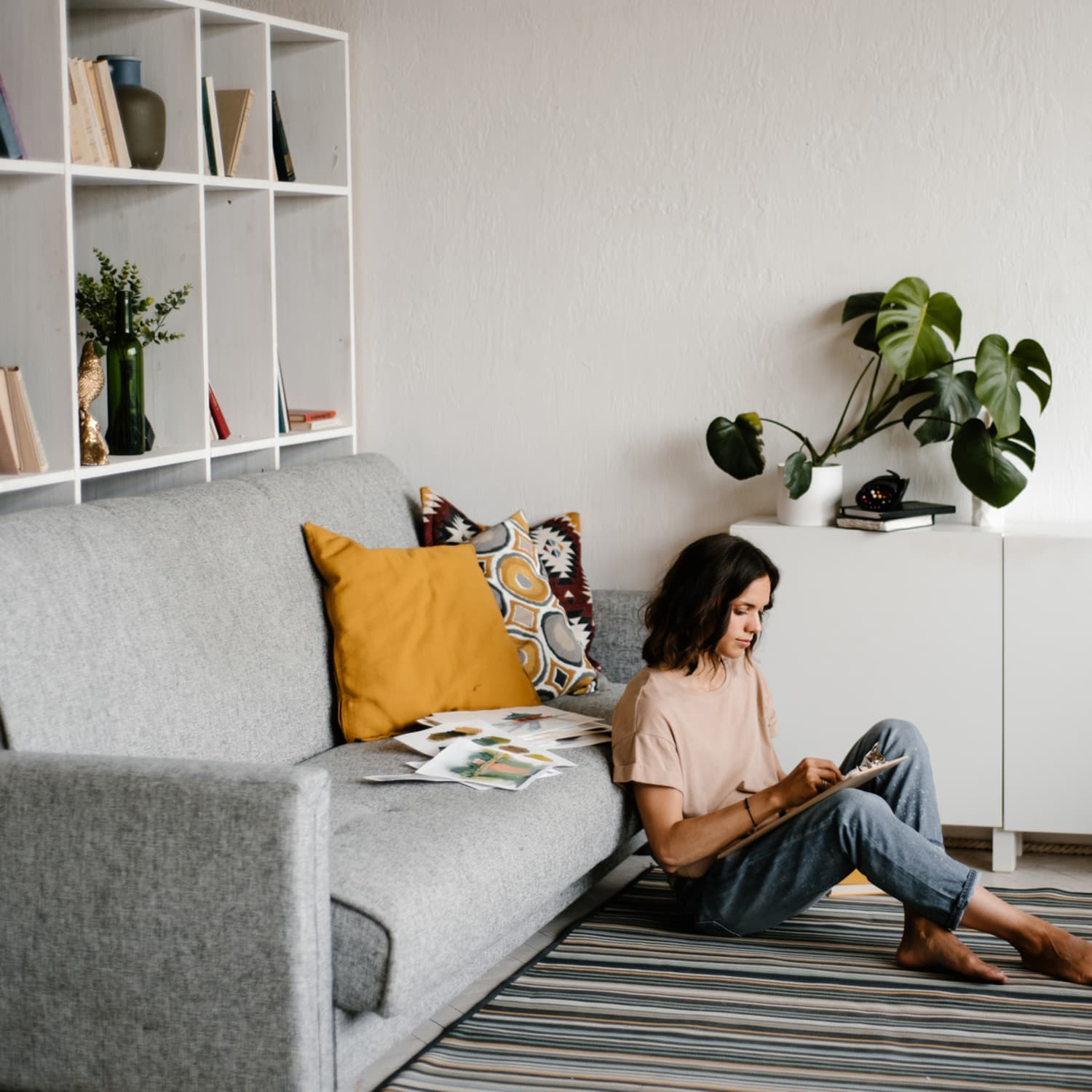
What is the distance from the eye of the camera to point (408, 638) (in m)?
2.92

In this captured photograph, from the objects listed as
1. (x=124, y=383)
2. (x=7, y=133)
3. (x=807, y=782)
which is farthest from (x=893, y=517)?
(x=7, y=133)

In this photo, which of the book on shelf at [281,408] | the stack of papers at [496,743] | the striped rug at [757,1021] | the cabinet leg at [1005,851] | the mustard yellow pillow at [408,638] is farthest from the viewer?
the book on shelf at [281,408]

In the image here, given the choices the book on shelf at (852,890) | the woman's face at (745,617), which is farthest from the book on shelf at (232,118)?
the book on shelf at (852,890)

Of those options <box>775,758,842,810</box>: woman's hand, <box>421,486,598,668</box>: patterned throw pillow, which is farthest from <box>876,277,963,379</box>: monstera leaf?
<box>775,758,842,810</box>: woman's hand

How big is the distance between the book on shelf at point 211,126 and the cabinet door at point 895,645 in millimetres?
1397

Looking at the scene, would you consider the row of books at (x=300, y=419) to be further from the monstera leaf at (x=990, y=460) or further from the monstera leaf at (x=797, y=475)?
the monstera leaf at (x=990, y=460)

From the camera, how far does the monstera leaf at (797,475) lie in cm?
321

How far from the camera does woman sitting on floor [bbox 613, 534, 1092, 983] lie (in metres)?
2.45

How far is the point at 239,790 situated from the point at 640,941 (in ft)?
3.48

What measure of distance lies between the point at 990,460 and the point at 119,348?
1808 millimetres

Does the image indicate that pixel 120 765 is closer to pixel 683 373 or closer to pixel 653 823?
pixel 653 823

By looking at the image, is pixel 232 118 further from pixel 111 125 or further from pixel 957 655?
pixel 957 655

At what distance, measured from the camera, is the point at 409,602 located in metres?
2.96

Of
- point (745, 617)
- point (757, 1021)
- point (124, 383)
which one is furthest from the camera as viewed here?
point (124, 383)
